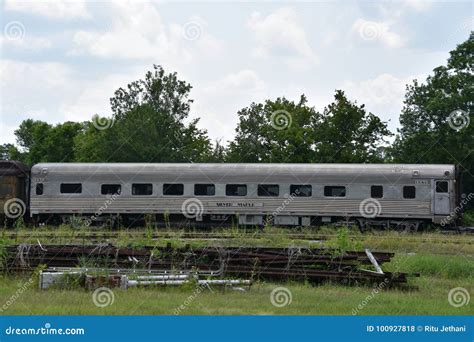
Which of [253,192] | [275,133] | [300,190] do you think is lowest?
[253,192]

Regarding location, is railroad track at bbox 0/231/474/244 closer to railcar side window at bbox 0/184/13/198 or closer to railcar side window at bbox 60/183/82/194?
railcar side window at bbox 60/183/82/194

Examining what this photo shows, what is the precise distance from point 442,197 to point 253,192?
775cm

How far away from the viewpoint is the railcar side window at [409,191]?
2884 centimetres

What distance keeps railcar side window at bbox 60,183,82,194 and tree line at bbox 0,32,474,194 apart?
1495 cm

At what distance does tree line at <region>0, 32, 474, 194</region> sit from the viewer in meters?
44.6

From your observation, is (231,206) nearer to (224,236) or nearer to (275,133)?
(224,236)

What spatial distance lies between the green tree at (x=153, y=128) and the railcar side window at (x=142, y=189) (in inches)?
607

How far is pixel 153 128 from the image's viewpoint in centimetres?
4700

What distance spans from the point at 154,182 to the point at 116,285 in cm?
1718

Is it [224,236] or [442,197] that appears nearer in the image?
[224,236]

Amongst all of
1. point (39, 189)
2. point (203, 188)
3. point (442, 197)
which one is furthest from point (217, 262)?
point (39, 189)

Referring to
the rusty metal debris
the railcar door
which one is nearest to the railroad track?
the railcar door

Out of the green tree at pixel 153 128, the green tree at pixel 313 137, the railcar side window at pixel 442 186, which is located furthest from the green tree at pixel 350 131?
the railcar side window at pixel 442 186

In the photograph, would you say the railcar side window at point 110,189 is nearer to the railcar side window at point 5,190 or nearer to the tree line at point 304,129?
the railcar side window at point 5,190
